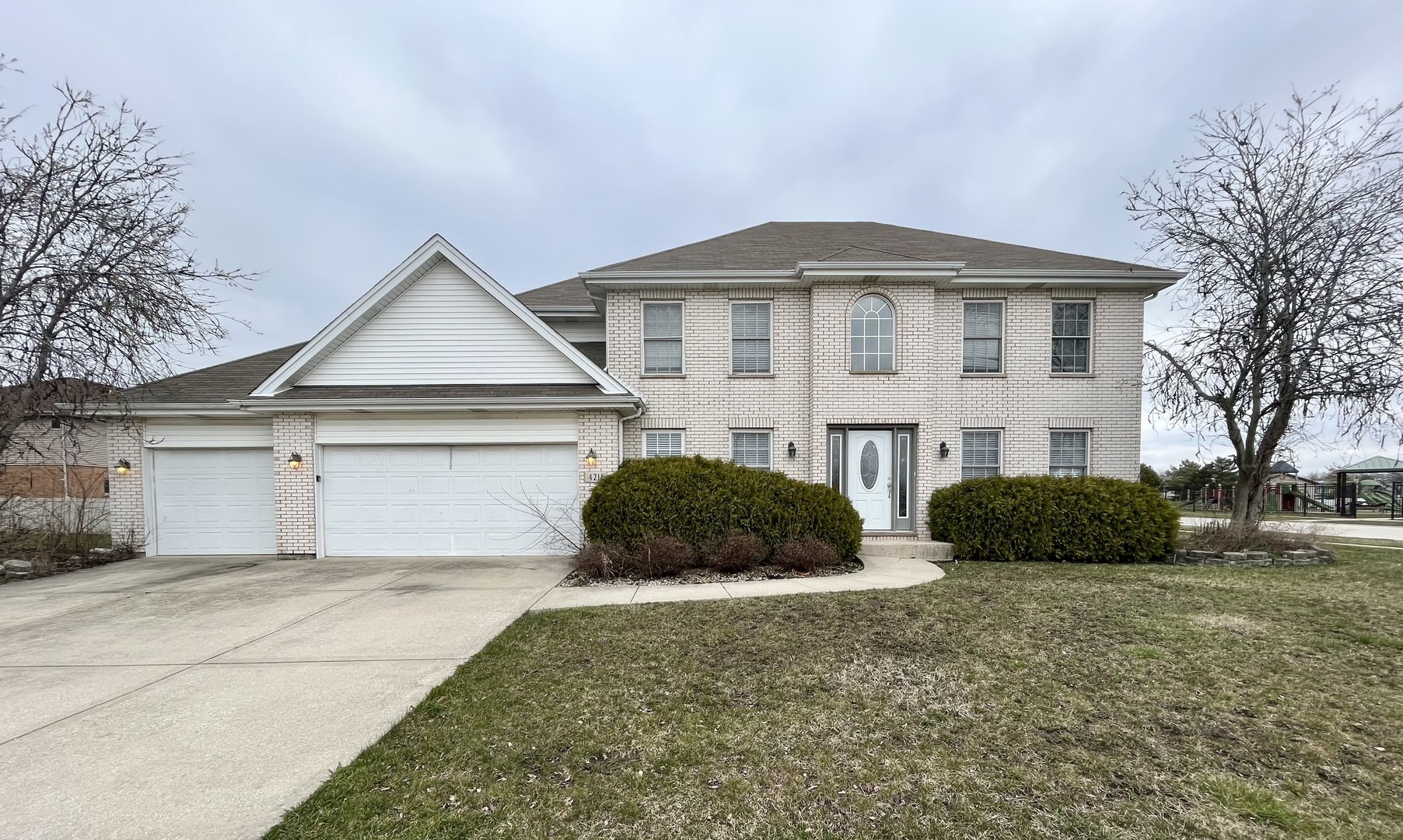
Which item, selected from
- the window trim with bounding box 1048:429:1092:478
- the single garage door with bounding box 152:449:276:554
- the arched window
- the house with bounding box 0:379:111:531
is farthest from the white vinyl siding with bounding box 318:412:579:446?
the window trim with bounding box 1048:429:1092:478

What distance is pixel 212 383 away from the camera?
10750mm

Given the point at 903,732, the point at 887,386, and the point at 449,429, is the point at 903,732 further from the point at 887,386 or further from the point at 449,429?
the point at 449,429

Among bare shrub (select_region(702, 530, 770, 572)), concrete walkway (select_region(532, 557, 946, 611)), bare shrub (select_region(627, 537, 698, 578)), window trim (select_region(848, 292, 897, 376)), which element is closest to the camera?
concrete walkway (select_region(532, 557, 946, 611))

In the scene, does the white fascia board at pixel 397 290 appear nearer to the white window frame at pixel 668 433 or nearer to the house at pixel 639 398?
the house at pixel 639 398

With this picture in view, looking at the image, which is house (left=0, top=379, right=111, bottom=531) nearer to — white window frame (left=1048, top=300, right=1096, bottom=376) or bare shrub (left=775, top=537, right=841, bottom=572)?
bare shrub (left=775, top=537, right=841, bottom=572)

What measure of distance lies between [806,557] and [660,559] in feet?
7.43

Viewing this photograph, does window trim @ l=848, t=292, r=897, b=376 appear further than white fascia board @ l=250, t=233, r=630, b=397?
Yes

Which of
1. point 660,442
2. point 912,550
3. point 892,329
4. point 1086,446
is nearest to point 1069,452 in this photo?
point 1086,446

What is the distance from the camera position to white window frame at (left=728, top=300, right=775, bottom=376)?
10914 mm

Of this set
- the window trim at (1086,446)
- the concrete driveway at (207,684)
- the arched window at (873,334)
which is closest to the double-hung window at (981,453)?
the window trim at (1086,446)

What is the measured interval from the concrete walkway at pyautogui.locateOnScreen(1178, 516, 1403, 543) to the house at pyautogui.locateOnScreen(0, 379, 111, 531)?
21.6 meters

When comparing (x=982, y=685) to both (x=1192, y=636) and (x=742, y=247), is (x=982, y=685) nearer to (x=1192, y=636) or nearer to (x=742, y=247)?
(x=1192, y=636)

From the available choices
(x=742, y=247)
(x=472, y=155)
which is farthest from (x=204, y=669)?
(x=472, y=155)

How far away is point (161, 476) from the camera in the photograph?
1004cm
